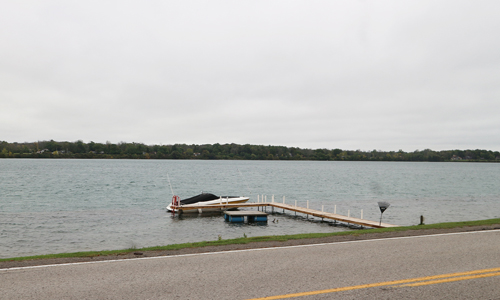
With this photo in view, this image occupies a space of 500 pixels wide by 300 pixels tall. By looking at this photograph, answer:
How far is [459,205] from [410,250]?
128 feet

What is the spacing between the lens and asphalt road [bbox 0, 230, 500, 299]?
705cm

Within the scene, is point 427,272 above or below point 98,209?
above

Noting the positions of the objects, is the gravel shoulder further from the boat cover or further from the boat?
the boat cover

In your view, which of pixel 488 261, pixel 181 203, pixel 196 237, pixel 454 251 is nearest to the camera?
pixel 488 261

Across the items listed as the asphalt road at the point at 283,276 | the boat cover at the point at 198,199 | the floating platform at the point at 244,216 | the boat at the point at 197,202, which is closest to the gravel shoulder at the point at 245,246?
the asphalt road at the point at 283,276

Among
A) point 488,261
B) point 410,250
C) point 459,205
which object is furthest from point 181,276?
point 459,205

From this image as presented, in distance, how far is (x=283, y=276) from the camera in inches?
324

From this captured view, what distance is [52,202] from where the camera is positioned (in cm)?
4316

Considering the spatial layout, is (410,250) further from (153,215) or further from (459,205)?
(459,205)

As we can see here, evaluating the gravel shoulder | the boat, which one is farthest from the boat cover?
the gravel shoulder

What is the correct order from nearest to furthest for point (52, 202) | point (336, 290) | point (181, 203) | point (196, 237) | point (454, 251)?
point (336, 290)
point (454, 251)
point (196, 237)
point (181, 203)
point (52, 202)

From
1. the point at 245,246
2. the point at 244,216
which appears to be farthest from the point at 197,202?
the point at 245,246

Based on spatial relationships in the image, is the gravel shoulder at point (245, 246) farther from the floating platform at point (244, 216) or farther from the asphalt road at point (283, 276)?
the floating platform at point (244, 216)

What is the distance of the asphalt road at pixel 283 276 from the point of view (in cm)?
705
